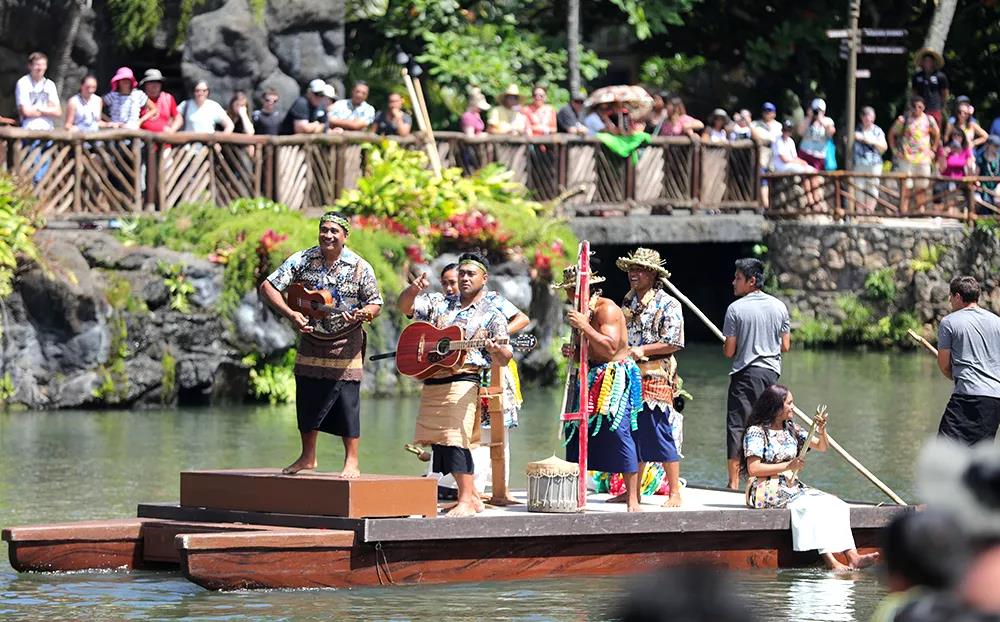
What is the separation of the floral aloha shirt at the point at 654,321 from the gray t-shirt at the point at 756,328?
118 centimetres

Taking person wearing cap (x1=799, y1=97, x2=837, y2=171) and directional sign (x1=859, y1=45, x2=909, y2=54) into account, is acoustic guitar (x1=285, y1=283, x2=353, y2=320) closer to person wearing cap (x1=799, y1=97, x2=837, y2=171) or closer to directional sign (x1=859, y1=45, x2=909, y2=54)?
directional sign (x1=859, y1=45, x2=909, y2=54)

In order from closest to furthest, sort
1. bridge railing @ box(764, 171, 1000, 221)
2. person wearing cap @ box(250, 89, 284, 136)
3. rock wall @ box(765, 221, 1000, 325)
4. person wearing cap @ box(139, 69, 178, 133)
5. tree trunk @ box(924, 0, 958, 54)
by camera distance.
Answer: person wearing cap @ box(139, 69, 178, 133) → person wearing cap @ box(250, 89, 284, 136) → rock wall @ box(765, 221, 1000, 325) → bridge railing @ box(764, 171, 1000, 221) → tree trunk @ box(924, 0, 958, 54)

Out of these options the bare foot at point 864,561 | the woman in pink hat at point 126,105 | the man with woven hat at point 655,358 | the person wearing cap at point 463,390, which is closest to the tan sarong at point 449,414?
the person wearing cap at point 463,390

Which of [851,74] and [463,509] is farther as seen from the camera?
[851,74]

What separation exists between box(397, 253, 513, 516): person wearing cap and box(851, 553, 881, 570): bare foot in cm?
204

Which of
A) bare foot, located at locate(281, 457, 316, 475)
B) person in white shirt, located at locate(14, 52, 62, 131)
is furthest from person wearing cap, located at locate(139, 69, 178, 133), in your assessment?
bare foot, located at locate(281, 457, 316, 475)

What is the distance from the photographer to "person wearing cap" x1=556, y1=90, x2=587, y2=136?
76.2 ft

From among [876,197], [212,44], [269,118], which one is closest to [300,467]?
[269,118]

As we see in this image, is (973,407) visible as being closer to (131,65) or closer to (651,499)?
(651,499)

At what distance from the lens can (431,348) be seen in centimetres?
1042

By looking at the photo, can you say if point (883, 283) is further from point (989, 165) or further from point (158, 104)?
point (158, 104)

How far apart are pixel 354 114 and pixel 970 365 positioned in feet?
35.6

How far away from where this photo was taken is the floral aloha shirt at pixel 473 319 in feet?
34.3

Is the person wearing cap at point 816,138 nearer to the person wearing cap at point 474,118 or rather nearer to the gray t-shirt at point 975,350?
the person wearing cap at point 474,118
